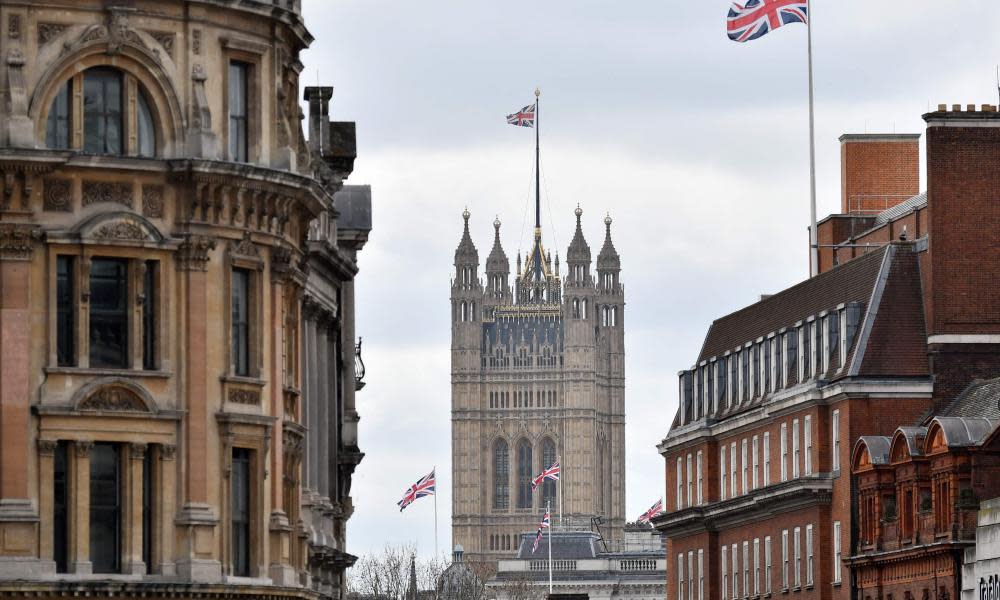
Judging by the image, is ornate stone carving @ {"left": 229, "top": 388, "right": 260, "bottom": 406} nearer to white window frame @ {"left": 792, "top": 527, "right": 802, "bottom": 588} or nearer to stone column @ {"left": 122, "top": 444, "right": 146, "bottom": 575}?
stone column @ {"left": 122, "top": 444, "right": 146, "bottom": 575}

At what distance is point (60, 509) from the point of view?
193ft

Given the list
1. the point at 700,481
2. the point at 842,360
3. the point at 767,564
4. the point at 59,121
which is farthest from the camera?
the point at 700,481

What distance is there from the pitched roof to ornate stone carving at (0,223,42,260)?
63.0 metres

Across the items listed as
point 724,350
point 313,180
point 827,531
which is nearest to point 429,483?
point 724,350

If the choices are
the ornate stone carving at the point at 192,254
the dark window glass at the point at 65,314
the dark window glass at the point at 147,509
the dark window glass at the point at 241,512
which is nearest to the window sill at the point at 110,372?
the dark window glass at the point at 65,314

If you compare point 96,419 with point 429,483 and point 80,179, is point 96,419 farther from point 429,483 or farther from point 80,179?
point 429,483

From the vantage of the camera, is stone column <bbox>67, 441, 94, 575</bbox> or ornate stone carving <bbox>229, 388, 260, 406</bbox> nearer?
stone column <bbox>67, 441, 94, 575</bbox>

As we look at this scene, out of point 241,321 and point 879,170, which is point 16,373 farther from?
point 879,170

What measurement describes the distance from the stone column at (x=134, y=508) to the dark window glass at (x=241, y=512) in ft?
7.96

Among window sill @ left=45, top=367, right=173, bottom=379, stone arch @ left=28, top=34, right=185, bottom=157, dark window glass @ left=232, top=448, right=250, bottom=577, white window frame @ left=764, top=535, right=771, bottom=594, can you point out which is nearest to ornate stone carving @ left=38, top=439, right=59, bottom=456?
window sill @ left=45, top=367, right=173, bottom=379

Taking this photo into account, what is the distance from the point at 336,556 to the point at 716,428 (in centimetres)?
6076

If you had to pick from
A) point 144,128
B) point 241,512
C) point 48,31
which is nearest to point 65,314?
point 144,128

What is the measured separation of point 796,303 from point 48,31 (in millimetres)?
73974

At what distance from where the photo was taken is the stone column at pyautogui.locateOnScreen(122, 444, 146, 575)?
194 feet
